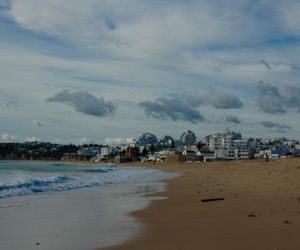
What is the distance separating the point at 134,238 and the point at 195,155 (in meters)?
178

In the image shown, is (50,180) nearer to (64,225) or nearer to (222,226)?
(64,225)

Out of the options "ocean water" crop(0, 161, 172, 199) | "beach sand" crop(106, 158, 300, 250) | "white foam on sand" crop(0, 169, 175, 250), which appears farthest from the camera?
"ocean water" crop(0, 161, 172, 199)

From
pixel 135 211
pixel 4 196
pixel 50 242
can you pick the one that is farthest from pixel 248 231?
pixel 4 196

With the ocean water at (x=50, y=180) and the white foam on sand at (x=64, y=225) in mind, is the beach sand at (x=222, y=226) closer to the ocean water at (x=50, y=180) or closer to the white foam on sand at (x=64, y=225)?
the white foam on sand at (x=64, y=225)

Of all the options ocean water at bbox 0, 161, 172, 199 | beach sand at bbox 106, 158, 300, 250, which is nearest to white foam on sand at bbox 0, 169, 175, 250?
beach sand at bbox 106, 158, 300, 250

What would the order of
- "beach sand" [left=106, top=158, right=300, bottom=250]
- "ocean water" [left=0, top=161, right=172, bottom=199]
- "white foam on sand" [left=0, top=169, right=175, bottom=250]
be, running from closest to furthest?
"beach sand" [left=106, top=158, right=300, bottom=250]
"white foam on sand" [left=0, top=169, right=175, bottom=250]
"ocean water" [left=0, top=161, right=172, bottom=199]

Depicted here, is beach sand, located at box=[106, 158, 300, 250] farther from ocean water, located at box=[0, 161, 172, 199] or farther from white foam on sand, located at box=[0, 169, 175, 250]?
ocean water, located at box=[0, 161, 172, 199]

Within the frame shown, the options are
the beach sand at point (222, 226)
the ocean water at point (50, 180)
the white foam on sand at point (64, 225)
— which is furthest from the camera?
the ocean water at point (50, 180)

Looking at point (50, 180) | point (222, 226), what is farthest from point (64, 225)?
point (50, 180)

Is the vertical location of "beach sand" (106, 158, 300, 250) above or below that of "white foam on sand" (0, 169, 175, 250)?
above

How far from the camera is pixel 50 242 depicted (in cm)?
956

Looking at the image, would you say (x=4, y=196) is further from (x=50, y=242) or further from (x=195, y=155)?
(x=195, y=155)

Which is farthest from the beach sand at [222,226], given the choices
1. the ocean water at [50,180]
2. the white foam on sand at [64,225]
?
the ocean water at [50,180]

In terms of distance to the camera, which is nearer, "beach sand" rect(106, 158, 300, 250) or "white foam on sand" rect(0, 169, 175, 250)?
"beach sand" rect(106, 158, 300, 250)
